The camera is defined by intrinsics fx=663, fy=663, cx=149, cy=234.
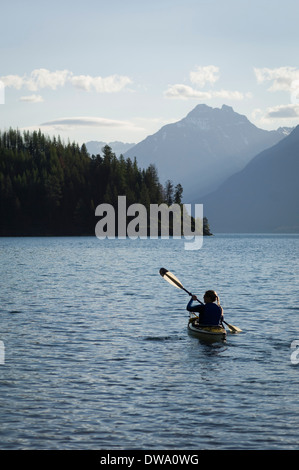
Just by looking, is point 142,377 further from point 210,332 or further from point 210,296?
point 210,332

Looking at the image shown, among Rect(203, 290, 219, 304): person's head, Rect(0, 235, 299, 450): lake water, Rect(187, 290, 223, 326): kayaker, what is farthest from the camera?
Rect(187, 290, 223, 326): kayaker

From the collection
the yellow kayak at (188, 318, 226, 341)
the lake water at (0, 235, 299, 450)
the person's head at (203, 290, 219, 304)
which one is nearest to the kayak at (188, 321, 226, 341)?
the yellow kayak at (188, 318, 226, 341)

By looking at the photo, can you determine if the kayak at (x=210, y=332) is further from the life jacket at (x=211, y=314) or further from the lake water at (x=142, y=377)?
the lake water at (x=142, y=377)

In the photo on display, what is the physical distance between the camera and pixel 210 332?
29.0 meters

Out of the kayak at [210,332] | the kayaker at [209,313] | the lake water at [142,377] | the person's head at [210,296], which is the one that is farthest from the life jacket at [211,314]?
the lake water at [142,377]

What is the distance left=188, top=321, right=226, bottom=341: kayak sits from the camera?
94.6 ft

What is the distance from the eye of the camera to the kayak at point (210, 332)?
28.8 meters

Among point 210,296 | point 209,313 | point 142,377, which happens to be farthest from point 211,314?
point 142,377

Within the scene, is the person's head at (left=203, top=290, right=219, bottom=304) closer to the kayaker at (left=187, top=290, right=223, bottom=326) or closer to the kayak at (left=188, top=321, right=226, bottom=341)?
the kayaker at (left=187, top=290, right=223, bottom=326)

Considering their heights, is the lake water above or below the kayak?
below

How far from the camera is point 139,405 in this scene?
1894 cm

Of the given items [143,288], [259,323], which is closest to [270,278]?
[143,288]

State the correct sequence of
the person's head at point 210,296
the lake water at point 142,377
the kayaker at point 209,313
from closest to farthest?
the lake water at point 142,377 < the person's head at point 210,296 < the kayaker at point 209,313
